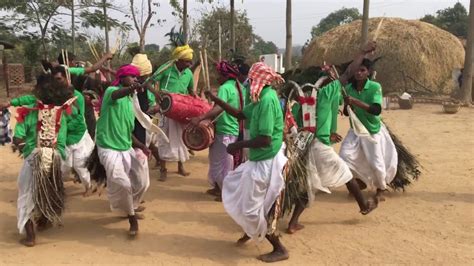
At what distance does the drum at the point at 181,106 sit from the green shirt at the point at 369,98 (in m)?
1.97

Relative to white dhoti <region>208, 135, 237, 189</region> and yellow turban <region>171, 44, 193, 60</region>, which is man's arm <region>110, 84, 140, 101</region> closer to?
white dhoti <region>208, 135, 237, 189</region>

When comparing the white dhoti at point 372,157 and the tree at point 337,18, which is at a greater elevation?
the tree at point 337,18

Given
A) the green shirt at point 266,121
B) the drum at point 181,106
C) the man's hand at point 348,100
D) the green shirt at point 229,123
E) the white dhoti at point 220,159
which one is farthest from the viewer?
the drum at point 181,106

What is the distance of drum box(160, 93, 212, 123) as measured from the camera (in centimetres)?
634

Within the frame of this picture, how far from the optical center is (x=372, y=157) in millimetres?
5762

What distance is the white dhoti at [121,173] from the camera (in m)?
4.73

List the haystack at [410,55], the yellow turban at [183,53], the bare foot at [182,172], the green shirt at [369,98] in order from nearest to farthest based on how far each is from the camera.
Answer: the green shirt at [369,98], the yellow turban at [183,53], the bare foot at [182,172], the haystack at [410,55]

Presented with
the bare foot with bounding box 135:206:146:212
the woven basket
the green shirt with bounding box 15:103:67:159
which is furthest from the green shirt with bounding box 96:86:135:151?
the woven basket

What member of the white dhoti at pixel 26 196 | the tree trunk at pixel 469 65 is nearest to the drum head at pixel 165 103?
the white dhoti at pixel 26 196

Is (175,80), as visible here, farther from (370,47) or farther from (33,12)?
(33,12)

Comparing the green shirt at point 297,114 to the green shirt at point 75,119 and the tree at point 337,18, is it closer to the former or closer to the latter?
the green shirt at point 75,119

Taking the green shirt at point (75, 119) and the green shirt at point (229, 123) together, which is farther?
the green shirt at point (229, 123)

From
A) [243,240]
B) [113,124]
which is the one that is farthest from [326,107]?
[113,124]

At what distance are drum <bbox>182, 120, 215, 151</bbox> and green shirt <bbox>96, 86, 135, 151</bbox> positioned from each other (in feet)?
3.34
